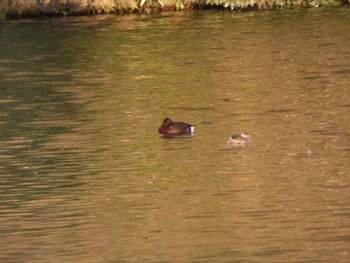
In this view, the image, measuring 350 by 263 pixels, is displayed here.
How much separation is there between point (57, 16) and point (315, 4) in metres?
7.05

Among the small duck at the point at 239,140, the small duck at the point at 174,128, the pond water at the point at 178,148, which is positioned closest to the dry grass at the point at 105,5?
the pond water at the point at 178,148

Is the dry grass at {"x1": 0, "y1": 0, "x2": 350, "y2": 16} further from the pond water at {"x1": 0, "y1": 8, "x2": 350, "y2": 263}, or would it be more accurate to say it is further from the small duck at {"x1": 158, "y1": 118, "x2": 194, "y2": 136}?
the small duck at {"x1": 158, "y1": 118, "x2": 194, "y2": 136}

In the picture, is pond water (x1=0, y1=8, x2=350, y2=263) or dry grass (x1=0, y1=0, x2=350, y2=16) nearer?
pond water (x1=0, y1=8, x2=350, y2=263)

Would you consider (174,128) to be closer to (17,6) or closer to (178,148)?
(178,148)

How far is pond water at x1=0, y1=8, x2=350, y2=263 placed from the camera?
1198 centimetres

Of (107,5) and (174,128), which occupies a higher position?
(174,128)

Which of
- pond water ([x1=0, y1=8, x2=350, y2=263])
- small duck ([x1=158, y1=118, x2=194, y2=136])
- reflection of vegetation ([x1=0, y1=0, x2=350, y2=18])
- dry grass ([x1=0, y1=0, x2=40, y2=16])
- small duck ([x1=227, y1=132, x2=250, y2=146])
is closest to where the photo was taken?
pond water ([x1=0, y1=8, x2=350, y2=263])

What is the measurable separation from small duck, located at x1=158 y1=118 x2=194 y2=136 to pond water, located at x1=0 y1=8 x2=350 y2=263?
19 cm

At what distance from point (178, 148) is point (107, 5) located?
1768 cm

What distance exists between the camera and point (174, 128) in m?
17.1

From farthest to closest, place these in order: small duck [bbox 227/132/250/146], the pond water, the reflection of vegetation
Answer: the reflection of vegetation, small duck [bbox 227/132/250/146], the pond water

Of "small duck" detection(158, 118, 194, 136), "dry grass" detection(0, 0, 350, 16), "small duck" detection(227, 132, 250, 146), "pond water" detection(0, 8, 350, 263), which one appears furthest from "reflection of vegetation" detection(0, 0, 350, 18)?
"small duck" detection(227, 132, 250, 146)

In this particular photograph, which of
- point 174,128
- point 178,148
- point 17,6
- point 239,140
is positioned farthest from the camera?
point 17,6

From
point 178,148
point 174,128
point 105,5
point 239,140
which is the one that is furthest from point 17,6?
point 239,140
